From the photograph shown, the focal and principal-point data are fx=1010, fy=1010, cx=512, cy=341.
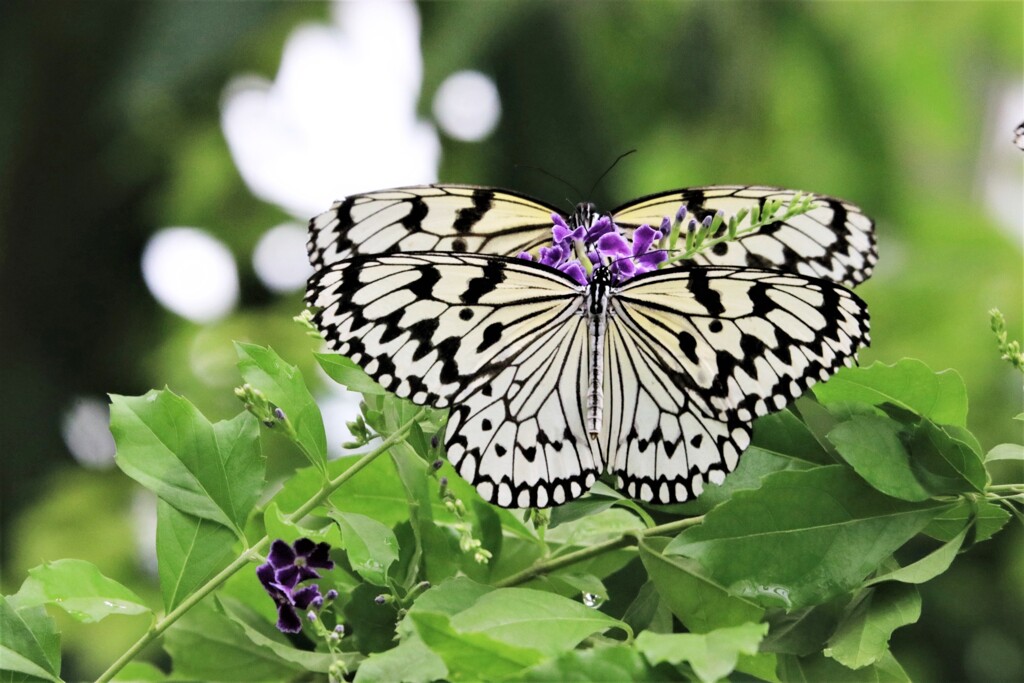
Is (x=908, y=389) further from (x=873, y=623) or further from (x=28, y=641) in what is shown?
(x=28, y=641)

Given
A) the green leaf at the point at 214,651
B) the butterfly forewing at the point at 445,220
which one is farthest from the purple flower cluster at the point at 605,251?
the green leaf at the point at 214,651

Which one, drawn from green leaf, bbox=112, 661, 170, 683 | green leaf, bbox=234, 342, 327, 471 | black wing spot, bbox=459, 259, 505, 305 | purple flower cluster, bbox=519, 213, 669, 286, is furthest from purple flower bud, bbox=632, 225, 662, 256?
green leaf, bbox=112, 661, 170, 683

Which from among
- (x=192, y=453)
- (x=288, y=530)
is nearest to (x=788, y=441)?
(x=288, y=530)

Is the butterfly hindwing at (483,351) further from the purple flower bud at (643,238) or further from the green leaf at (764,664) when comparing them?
the green leaf at (764,664)

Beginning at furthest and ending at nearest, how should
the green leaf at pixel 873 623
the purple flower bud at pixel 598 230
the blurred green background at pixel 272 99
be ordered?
the blurred green background at pixel 272 99
the purple flower bud at pixel 598 230
the green leaf at pixel 873 623

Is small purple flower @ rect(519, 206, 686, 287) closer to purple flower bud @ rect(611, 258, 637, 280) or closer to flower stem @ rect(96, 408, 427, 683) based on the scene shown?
purple flower bud @ rect(611, 258, 637, 280)

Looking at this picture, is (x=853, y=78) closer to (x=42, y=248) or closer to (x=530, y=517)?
(x=42, y=248)
